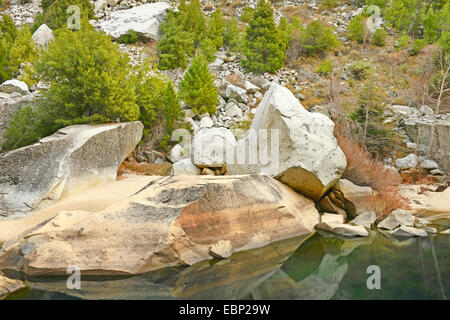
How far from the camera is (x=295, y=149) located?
10.8 meters

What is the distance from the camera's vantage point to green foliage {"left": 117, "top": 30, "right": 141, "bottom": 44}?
81.4 feet

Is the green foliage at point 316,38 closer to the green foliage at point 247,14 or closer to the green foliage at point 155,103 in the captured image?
the green foliage at point 247,14

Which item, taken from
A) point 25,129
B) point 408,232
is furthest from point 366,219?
point 25,129

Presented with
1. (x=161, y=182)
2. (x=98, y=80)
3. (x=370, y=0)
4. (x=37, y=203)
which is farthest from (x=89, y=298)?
(x=370, y=0)

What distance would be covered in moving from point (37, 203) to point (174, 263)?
15.8 feet

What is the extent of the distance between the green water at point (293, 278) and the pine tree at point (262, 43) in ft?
50.9

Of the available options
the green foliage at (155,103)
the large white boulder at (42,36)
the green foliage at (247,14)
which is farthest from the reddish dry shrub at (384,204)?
the green foliage at (247,14)

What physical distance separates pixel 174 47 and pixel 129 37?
451 centimetres

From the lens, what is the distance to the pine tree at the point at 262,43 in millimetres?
21922

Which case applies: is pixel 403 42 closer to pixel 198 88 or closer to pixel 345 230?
pixel 198 88

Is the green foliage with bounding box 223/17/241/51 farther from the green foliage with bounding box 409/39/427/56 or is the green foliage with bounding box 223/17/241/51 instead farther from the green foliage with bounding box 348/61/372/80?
the green foliage with bounding box 409/39/427/56

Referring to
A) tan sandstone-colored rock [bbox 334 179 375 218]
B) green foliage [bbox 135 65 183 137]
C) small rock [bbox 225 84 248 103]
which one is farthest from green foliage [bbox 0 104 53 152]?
tan sandstone-colored rock [bbox 334 179 375 218]

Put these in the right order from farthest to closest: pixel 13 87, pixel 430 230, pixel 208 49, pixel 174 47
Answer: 1. pixel 208 49
2. pixel 174 47
3. pixel 13 87
4. pixel 430 230

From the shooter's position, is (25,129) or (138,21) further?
(138,21)
